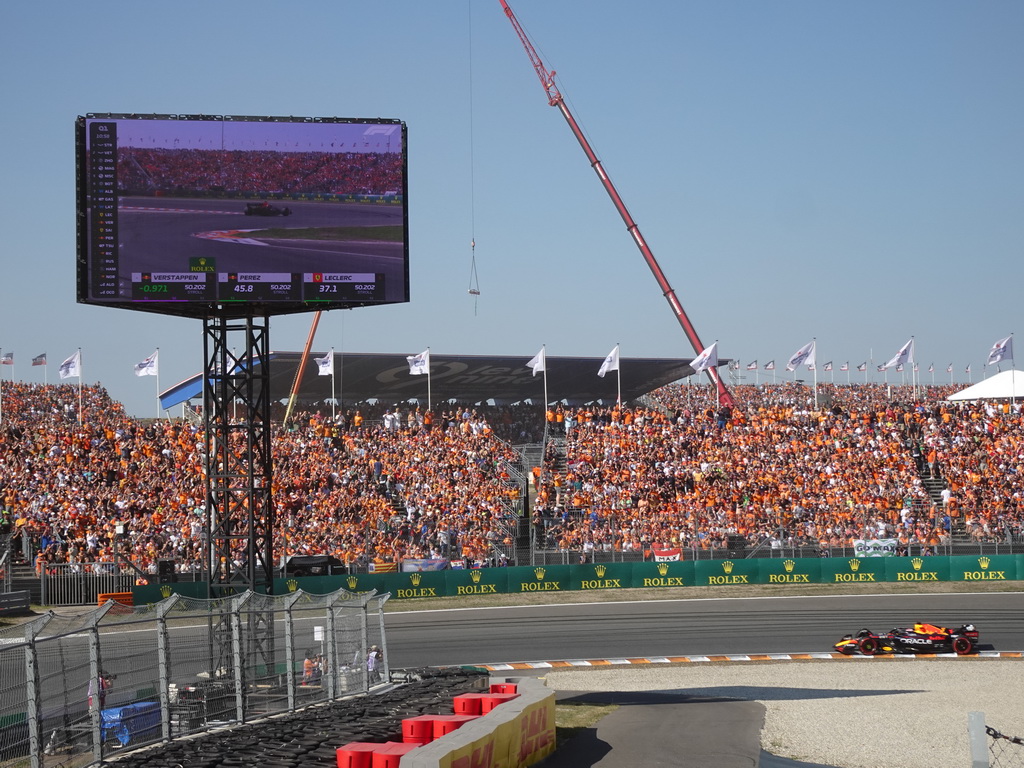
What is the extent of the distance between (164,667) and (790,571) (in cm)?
3035

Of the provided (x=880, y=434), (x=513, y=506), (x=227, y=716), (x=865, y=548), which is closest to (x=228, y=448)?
(x=227, y=716)

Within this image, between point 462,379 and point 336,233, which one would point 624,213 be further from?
point 336,233

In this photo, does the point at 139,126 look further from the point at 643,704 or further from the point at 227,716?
the point at 643,704

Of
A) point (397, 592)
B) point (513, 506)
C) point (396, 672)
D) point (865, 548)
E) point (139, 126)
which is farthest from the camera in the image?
point (513, 506)

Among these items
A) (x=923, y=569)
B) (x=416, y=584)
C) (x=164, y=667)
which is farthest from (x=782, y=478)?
(x=164, y=667)

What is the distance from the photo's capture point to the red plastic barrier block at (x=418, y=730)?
12.9m

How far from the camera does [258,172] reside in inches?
805

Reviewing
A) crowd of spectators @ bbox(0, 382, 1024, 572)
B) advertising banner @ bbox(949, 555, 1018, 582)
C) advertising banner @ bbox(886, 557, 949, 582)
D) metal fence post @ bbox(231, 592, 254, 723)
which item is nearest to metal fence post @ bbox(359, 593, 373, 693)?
metal fence post @ bbox(231, 592, 254, 723)

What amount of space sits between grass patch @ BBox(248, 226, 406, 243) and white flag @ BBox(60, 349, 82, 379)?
30.3m

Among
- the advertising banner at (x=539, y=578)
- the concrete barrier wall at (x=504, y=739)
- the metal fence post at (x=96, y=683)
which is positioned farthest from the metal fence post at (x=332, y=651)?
the advertising banner at (x=539, y=578)

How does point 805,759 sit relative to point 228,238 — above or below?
below

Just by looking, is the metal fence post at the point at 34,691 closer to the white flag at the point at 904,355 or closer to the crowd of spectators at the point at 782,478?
the crowd of spectators at the point at 782,478

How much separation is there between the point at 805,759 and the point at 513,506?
28.6 metres

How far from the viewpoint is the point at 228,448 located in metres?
21.9
